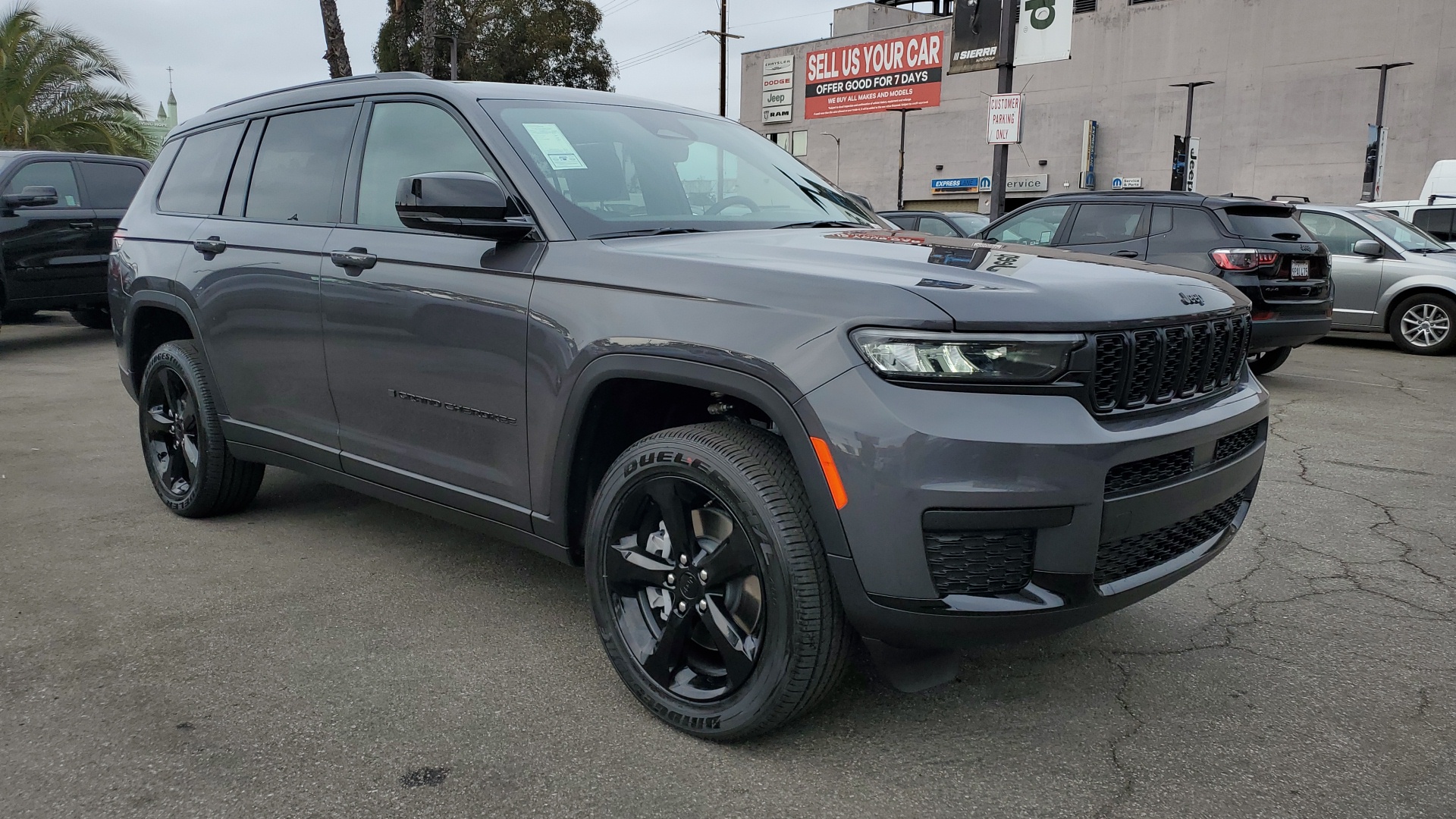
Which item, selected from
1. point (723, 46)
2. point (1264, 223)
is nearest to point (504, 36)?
point (723, 46)

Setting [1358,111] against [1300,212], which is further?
[1358,111]

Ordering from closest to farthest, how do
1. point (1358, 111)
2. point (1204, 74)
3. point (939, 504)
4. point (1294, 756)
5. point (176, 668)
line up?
point (939, 504), point (1294, 756), point (176, 668), point (1358, 111), point (1204, 74)

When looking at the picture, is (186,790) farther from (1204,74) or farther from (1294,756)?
(1204,74)

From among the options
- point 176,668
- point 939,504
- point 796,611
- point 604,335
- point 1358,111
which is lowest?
point 176,668

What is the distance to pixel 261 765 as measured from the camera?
8.50 ft

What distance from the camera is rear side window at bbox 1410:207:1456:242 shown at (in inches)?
520

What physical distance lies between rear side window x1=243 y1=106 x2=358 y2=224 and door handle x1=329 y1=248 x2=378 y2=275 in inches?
8.7

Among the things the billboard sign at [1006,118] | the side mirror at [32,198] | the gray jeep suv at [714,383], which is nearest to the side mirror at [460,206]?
the gray jeep suv at [714,383]

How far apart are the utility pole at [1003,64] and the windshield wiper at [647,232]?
378 inches

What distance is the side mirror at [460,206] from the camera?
2.92m

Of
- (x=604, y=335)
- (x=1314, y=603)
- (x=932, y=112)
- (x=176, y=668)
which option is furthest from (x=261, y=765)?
(x=932, y=112)

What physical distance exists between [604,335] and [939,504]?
1.02 metres

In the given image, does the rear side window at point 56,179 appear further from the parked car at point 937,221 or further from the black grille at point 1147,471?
the black grille at point 1147,471

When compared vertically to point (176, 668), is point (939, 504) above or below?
above
